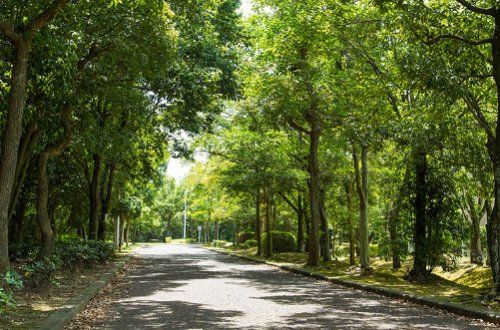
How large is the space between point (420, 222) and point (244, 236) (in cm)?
3698

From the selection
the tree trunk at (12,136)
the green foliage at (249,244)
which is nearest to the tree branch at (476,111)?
the tree trunk at (12,136)

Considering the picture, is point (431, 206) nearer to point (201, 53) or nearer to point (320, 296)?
point (320, 296)

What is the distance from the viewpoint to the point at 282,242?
122 feet

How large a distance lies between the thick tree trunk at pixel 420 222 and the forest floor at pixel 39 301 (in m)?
10.0

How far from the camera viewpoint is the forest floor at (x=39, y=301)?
7.74m

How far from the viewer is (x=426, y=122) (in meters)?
14.5

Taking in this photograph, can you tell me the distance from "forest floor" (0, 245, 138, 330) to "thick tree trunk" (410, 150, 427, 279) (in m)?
10.0

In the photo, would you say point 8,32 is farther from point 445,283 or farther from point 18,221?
point 18,221

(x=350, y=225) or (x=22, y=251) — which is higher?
(x=350, y=225)

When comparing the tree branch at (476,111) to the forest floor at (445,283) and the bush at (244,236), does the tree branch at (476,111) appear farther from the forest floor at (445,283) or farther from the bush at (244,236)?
the bush at (244,236)

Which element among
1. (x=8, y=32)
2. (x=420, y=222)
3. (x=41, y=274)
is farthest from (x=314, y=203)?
(x=8, y=32)

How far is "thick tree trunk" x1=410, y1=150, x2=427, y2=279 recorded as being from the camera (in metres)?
16.4

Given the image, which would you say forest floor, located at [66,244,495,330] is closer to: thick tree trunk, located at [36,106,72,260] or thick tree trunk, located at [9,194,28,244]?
thick tree trunk, located at [36,106,72,260]

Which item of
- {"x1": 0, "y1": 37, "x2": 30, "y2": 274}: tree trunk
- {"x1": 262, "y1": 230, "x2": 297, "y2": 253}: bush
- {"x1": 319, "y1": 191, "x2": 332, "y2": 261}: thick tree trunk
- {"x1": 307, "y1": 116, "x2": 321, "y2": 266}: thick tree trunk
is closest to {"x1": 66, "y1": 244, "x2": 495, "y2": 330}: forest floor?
{"x1": 0, "y1": 37, "x2": 30, "y2": 274}: tree trunk
